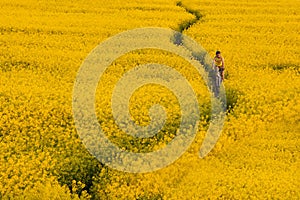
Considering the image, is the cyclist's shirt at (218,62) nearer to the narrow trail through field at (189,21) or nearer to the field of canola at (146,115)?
the field of canola at (146,115)

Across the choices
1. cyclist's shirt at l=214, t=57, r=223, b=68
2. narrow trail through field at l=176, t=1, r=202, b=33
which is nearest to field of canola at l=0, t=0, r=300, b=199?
narrow trail through field at l=176, t=1, r=202, b=33

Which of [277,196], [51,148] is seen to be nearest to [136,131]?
[51,148]

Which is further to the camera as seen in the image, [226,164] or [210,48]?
[210,48]

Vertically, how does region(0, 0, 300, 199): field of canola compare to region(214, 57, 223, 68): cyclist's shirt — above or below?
below

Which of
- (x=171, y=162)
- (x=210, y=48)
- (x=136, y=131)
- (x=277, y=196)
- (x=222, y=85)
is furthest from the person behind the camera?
(x=210, y=48)

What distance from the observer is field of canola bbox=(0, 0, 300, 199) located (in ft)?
30.2

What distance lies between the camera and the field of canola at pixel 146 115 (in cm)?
921

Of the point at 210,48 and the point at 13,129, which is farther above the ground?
the point at 210,48

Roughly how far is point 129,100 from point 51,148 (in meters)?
2.62

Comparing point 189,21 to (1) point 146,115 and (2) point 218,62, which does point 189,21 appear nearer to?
(2) point 218,62

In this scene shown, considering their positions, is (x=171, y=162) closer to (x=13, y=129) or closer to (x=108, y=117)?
(x=108, y=117)

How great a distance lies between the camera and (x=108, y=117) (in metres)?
11.2

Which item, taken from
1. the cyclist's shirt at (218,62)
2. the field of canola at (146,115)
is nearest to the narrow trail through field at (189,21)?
the field of canola at (146,115)

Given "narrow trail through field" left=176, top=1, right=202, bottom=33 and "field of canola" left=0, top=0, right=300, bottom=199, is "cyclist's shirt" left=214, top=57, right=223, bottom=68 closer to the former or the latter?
"field of canola" left=0, top=0, right=300, bottom=199
